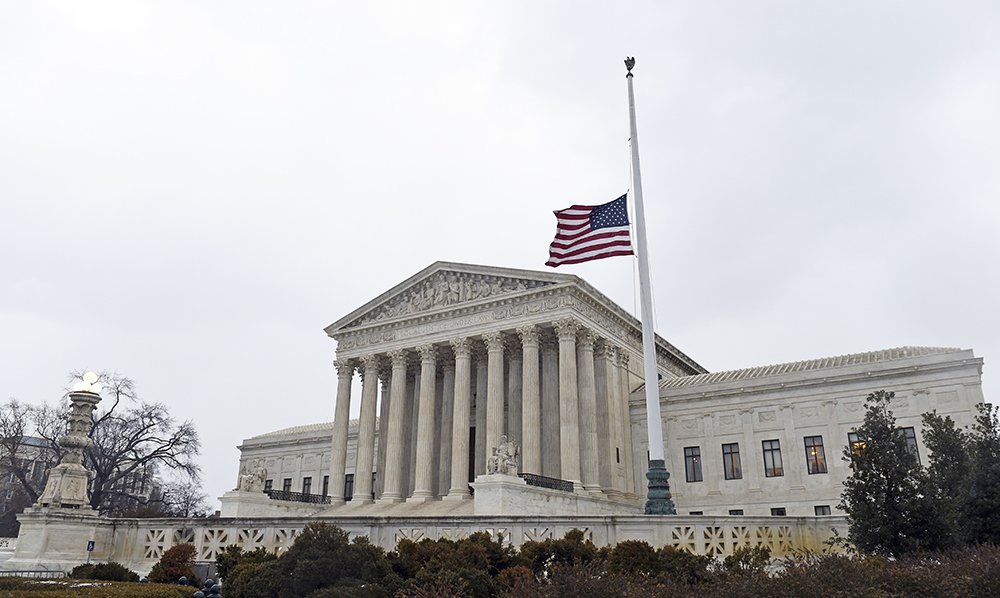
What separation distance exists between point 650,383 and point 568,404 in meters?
16.7

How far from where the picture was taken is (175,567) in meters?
17.3

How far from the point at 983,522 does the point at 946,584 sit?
10934 millimetres

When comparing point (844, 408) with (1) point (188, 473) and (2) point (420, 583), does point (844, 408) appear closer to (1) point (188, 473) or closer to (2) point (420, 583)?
(2) point (420, 583)

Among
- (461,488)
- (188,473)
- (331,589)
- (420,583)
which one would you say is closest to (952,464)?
(420,583)

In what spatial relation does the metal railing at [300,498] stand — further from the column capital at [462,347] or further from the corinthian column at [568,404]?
the corinthian column at [568,404]

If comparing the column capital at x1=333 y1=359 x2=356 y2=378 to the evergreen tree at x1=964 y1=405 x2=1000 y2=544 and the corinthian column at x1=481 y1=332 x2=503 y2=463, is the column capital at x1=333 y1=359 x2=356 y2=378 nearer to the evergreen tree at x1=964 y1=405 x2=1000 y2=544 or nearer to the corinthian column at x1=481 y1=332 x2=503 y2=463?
the corinthian column at x1=481 y1=332 x2=503 y2=463

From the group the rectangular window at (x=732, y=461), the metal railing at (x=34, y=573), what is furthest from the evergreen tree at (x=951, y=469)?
the rectangular window at (x=732, y=461)

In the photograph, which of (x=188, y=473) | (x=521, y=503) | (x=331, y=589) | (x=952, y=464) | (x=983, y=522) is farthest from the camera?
(x=188, y=473)

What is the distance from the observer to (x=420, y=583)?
13.0 meters

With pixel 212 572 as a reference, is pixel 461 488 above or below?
above

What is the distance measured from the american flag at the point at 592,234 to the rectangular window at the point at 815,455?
21.3 m

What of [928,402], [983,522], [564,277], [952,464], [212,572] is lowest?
[212,572]

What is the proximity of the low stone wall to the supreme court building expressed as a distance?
14528mm

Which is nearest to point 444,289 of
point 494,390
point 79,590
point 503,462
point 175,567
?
point 494,390
